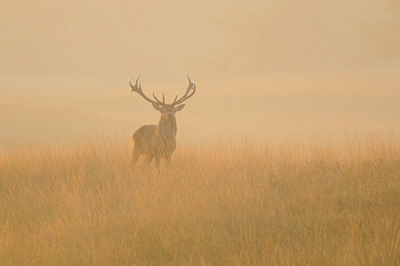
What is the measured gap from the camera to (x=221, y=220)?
226 inches

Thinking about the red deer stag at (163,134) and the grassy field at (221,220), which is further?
the red deer stag at (163,134)

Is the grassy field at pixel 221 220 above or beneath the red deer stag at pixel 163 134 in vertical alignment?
beneath

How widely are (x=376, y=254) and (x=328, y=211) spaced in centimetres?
150

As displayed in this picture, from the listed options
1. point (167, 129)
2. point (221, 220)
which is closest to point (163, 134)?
point (167, 129)

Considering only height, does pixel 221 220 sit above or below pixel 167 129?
below

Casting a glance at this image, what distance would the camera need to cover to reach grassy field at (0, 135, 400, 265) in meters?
4.79

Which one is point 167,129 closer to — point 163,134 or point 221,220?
point 163,134

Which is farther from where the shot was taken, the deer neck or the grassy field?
the deer neck

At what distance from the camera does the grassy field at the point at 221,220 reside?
4.79m

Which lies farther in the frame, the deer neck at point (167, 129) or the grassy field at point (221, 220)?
the deer neck at point (167, 129)

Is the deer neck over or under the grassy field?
over

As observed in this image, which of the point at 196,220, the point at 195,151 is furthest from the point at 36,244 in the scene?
the point at 195,151

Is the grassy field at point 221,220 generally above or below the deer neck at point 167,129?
below

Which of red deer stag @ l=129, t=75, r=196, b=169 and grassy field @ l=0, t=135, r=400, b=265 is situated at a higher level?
red deer stag @ l=129, t=75, r=196, b=169
